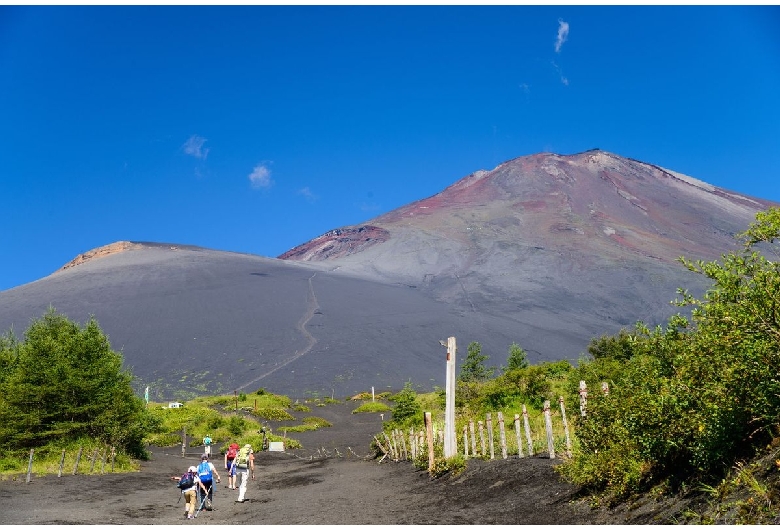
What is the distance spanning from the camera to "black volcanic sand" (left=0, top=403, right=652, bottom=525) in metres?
10.6

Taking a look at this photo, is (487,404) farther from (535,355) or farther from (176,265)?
(176,265)

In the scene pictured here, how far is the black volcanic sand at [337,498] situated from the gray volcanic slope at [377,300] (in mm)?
46813

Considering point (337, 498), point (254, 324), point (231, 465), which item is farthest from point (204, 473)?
point (254, 324)

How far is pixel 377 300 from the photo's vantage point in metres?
125

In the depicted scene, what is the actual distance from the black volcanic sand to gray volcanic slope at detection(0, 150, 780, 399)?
4681 centimetres

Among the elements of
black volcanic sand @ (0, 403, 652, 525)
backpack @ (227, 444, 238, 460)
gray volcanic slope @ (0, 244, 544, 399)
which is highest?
gray volcanic slope @ (0, 244, 544, 399)

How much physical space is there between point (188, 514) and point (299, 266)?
154 m

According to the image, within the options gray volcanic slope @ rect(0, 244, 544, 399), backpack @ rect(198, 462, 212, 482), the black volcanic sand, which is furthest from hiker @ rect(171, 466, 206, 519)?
gray volcanic slope @ rect(0, 244, 544, 399)

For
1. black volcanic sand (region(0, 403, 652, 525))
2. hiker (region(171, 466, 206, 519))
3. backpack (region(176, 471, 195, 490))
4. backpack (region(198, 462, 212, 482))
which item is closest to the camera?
black volcanic sand (region(0, 403, 652, 525))

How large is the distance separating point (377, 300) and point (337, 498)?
357ft

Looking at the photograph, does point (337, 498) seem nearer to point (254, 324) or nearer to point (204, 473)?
point (204, 473)

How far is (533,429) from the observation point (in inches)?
842

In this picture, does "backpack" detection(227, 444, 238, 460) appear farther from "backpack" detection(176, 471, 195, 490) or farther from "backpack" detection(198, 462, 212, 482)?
"backpack" detection(176, 471, 195, 490)

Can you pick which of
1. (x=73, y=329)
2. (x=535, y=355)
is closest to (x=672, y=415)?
(x=73, y=329)
